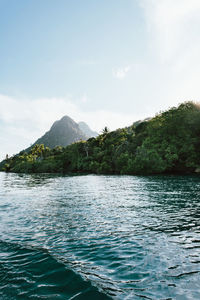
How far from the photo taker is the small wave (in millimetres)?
4391

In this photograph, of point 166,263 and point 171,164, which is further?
point 171,164

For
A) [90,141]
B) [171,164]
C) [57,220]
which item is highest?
[90,141]

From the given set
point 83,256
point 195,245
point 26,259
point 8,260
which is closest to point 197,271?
point 195,245

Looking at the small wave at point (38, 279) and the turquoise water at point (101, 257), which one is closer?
the small wave at point (38, 279)

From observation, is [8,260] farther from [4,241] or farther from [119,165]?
[119,165]

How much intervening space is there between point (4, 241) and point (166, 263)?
20.4 feet

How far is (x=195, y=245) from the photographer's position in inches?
280

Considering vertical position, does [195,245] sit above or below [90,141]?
below

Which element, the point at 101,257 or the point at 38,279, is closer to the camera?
the point at 38,279

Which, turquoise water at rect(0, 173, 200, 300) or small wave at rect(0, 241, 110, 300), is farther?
turquoise water at rect(0, 173, 200, 300)

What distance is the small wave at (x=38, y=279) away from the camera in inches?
173

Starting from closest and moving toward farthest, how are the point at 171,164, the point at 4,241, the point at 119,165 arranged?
the point at 4,241 → the point at 171,164 → the point at 119,165

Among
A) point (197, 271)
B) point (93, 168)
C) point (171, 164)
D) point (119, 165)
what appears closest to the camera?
point (197, 271)

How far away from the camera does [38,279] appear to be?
5.10 metres
